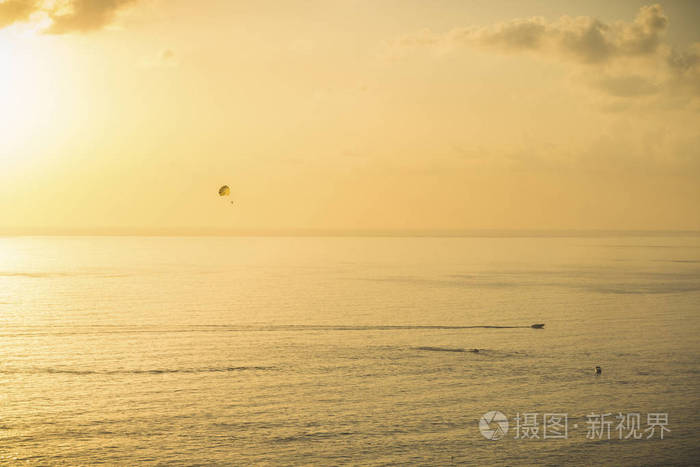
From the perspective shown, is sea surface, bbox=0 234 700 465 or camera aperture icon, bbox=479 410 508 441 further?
camera aperture icon, bbox=479 410 508 441

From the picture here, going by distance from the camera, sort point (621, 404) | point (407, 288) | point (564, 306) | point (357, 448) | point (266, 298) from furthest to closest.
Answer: point (407, 288) < point (266, 298) < point (564, 306) < point (621, 404) < point (357, 448)

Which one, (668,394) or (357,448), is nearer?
Answer: (357,448)

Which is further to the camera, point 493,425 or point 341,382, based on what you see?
point 341,382

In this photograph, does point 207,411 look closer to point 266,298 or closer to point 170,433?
point 170,433

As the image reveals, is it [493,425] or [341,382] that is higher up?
[341,382]

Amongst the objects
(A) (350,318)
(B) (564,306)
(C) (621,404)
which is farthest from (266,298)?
(C) (621,404)

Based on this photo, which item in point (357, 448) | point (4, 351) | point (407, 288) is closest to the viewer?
point (357, 448)

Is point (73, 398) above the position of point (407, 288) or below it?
below

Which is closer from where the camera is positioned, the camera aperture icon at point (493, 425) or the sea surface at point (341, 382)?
the sea surface at point (341, 382)
